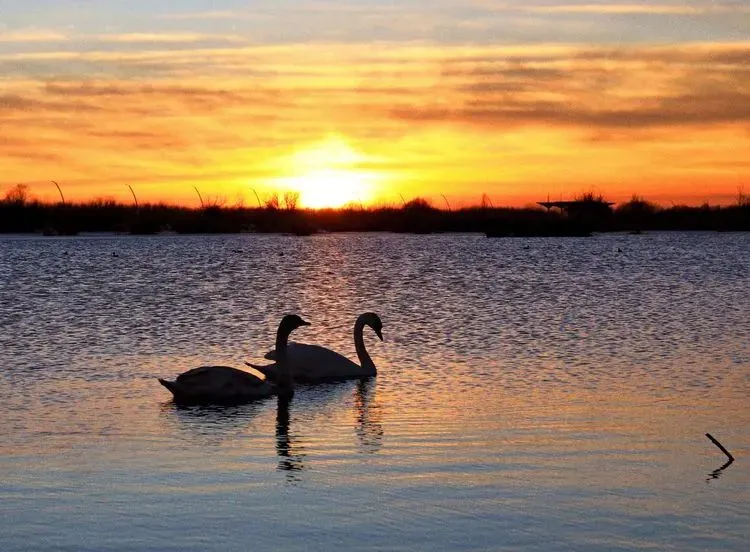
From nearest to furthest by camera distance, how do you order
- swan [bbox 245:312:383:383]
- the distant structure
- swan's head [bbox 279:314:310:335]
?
1. swan's head [bbox 279:314:310:335]
2. swan [bbox 245:312:383:383]
3. the distant structure

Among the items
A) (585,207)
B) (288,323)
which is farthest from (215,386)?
(585,207)

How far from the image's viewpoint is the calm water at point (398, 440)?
24.6ft

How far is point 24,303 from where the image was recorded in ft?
95.7

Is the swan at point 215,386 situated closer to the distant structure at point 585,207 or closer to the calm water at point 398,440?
the calm water at point 398,440

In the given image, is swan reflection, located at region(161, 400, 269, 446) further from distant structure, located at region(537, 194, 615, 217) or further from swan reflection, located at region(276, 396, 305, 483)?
distant structure, located at region(537, 194, 615, 217)

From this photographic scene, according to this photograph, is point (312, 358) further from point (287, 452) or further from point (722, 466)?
point (722, 466)

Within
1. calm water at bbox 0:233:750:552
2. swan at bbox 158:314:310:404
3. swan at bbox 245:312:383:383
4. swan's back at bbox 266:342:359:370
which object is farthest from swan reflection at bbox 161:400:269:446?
swan's back at bbox 266:342:359:370

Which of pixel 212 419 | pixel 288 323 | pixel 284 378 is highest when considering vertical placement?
pixel 288 323

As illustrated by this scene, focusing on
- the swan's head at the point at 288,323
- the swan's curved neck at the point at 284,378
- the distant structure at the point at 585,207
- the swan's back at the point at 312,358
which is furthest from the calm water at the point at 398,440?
the distant structure at the point at 585,207

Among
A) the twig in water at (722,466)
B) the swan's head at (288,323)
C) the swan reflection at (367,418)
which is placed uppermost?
the swan's head at (288,323)

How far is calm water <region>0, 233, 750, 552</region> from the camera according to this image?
7507mm

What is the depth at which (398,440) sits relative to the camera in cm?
1049

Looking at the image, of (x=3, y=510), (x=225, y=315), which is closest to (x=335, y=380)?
(x=3, y=510)

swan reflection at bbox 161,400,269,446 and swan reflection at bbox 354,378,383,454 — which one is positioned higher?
swan reflection at bbox 354,378,383,454
